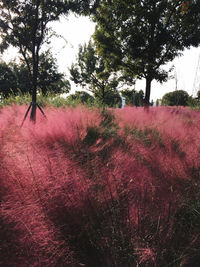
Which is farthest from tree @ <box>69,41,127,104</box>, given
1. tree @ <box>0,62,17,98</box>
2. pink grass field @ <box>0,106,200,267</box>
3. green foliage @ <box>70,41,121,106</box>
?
pink grass field @ <box>0,106,200,267</box>

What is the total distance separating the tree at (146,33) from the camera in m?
7.07

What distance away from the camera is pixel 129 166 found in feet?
5.49

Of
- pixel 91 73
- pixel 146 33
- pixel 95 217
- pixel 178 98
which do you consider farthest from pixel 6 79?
pixel 95 217

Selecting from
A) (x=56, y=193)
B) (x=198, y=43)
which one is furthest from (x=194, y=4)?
(x=56, y=193)

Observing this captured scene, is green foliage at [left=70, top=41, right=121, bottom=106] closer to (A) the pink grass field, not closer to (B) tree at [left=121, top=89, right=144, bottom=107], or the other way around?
(B) tree at [left=121, top=89, right=144, bottom=107]

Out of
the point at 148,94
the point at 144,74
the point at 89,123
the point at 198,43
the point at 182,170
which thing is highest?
the point at 198,43

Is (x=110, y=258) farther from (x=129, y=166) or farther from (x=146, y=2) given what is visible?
(x=146, y=2)

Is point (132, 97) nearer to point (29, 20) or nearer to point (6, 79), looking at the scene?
point (29, 20)

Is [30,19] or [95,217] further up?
[30,19]

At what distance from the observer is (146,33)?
7.68 m

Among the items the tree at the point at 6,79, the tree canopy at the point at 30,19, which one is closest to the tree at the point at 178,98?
the tree canopy at the point at 30,19

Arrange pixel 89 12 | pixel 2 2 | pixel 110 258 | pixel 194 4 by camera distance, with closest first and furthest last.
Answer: pixel 110 258 < pixel 2 2 < pixel 89 12 < pixel 194 4

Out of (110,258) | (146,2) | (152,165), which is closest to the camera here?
(110,258)

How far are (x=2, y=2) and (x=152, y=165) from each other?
437cm
